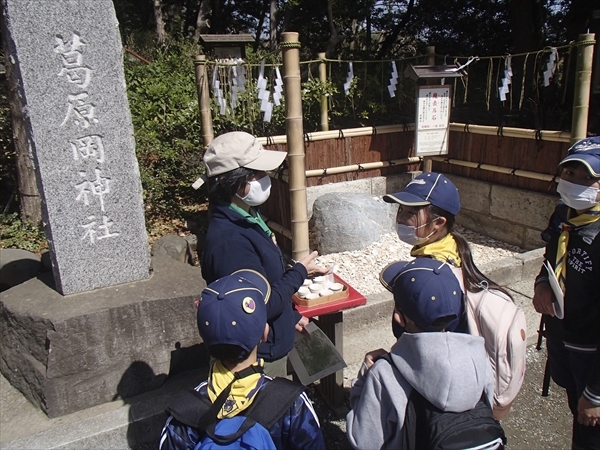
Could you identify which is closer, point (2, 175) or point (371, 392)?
point (371, 392)

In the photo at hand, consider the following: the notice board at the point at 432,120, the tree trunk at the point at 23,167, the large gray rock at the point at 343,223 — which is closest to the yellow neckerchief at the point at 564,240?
the large gray rock at the point at 343,223

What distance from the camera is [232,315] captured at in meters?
1.61

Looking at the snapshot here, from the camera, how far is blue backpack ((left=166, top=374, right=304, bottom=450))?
1524mm

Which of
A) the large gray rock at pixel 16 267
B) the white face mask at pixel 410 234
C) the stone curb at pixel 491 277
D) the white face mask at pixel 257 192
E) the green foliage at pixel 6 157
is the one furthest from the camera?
the green foliage at pixel 6 157

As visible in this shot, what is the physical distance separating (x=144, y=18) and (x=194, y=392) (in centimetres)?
2206

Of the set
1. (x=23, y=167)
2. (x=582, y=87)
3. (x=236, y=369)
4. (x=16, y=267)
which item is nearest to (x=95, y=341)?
(x=236, y=369)

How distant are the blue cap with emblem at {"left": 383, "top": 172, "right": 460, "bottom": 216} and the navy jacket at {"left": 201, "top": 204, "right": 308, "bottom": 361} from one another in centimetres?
67

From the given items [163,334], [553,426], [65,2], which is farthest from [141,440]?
[65,2]

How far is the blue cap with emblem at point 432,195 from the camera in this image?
6.34 ft

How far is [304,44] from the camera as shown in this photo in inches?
579

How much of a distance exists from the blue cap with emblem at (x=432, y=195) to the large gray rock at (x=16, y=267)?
4.33 metres

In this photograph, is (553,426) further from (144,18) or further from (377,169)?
(144,18)

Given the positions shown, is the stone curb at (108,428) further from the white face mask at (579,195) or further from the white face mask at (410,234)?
the white face mask at (579,195)

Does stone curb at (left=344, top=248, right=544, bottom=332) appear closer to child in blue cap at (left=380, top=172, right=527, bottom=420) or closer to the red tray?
the red tray
